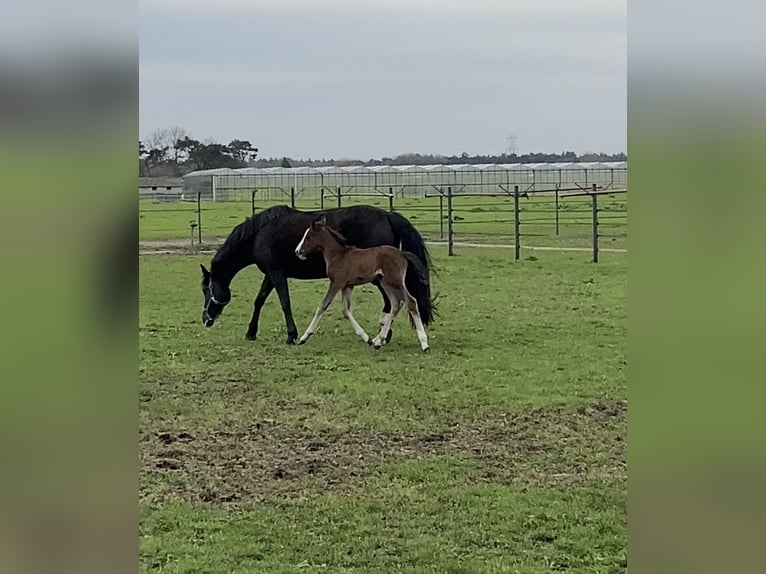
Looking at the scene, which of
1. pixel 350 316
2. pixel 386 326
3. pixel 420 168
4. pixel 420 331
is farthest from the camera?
pixel 420 168

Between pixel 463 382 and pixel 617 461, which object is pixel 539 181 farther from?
pixel 617 461

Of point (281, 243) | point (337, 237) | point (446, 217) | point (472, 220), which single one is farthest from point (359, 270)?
point (472, 220)

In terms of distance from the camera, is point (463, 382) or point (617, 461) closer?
point (617, 461)

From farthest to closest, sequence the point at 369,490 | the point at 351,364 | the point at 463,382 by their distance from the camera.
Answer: the point at 351,364 → the point at 463,382 → the point at 369,490

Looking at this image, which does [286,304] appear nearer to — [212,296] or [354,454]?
[212,296]

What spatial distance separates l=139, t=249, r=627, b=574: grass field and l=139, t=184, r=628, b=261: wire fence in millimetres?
4511

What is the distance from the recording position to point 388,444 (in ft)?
12.3

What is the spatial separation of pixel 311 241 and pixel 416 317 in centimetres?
86

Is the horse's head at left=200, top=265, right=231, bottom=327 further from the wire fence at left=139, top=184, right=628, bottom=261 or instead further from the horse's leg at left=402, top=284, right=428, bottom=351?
the wire fence at left=139, top=184, right=628, bottom=261
